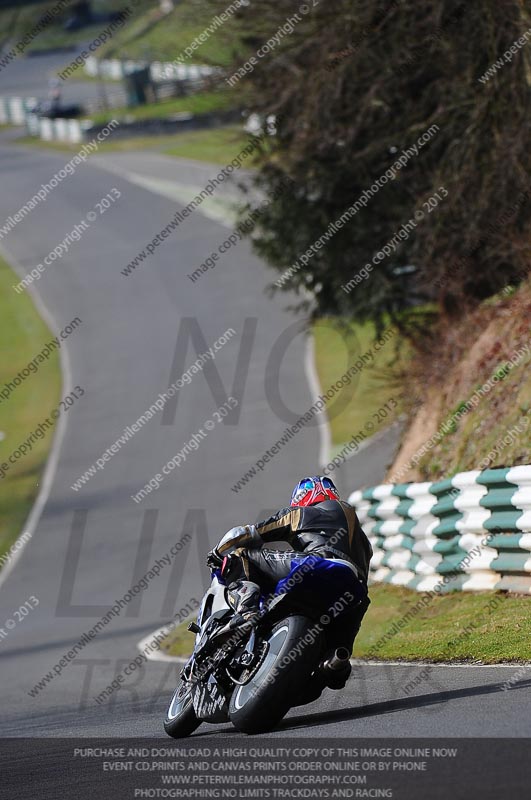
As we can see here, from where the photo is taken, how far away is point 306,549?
7383mm

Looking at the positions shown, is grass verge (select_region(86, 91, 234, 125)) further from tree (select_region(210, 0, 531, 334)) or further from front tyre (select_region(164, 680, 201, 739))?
front tyre (select_region(164, 680, 201, 739))

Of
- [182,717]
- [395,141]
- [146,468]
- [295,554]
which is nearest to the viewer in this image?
[295,554]

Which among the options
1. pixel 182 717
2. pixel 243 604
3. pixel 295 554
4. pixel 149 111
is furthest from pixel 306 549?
pixel 149 111

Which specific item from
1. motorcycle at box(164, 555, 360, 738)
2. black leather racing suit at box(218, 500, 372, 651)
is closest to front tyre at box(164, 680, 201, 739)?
motorcycle at box(164, 555, 360, 738)

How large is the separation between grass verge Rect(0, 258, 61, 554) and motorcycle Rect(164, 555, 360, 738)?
17155mm

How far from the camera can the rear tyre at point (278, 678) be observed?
22.0ft

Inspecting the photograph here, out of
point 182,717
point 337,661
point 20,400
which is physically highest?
point 337,661

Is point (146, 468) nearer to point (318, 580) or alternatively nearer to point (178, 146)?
point (318, 580)

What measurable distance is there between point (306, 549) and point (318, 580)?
13.2 inches

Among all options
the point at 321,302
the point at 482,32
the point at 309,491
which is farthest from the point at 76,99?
the point at 309,491

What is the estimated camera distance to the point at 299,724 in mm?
7250
